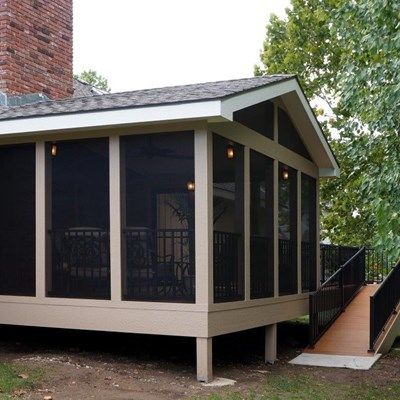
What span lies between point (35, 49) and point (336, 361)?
25.2 ft

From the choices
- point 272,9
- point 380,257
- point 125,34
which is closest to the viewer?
point 380,257

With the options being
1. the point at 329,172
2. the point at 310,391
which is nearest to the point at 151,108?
the point at 310,391

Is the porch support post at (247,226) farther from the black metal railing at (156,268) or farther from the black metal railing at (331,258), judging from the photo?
the black metal railing at (331,258)

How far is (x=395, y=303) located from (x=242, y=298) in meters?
4.90

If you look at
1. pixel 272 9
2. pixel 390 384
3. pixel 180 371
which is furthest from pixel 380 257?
pixel 180 371

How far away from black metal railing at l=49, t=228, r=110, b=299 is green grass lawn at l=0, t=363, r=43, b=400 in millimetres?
1224

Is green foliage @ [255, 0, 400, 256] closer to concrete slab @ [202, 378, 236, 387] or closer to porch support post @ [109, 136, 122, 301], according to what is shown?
concrete slab @ [202, 378, 236, 387]

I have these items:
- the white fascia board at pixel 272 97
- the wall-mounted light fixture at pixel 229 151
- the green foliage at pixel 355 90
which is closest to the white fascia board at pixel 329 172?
the white fascia board at pixel 272 97

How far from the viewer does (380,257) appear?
713 inches

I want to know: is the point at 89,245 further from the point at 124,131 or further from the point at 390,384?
the point at 390,384

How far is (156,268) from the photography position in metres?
7.84

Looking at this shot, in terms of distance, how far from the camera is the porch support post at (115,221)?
7.92 meters

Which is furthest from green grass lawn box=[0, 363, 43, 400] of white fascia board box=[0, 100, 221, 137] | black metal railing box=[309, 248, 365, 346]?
black metal railing box=[309, 248, 365, 346]

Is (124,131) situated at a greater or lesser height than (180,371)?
greater
